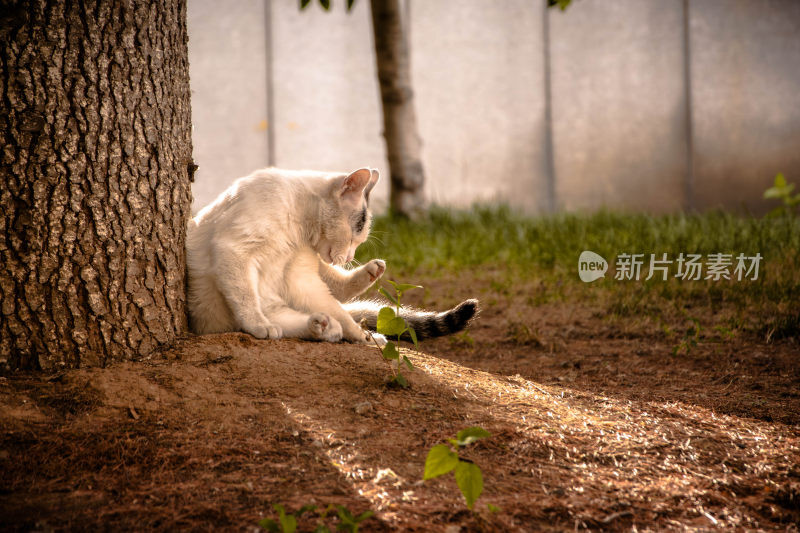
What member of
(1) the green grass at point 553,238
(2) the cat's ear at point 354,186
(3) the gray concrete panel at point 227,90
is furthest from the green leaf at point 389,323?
(3) the gray concrete panel at point 227,90

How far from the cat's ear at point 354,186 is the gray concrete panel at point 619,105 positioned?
6695 millimetres

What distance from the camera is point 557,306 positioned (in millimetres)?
4422

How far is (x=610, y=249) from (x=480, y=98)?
488cm

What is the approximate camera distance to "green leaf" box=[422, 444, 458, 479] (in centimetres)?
169

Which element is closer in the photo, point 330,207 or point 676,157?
point 330,207

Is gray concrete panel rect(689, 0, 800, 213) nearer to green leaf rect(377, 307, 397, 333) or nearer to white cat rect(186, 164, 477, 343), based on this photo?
white cat rect(186, 164, 477, 343)

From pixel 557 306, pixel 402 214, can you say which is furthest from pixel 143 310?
pixel 402 214

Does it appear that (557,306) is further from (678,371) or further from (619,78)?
(619,78)

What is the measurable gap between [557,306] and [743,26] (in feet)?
22.6

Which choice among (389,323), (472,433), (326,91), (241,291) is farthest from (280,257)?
→ (326,91)

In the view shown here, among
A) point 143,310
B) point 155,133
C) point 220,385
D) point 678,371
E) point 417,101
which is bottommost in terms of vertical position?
point 678,371

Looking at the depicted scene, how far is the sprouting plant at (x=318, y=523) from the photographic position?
5.15 feet

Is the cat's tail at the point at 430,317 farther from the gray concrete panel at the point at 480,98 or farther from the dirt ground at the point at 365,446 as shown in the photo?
the gray concrete panel at the point at 480,98

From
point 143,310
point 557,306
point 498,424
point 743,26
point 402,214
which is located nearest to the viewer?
point 498,424
